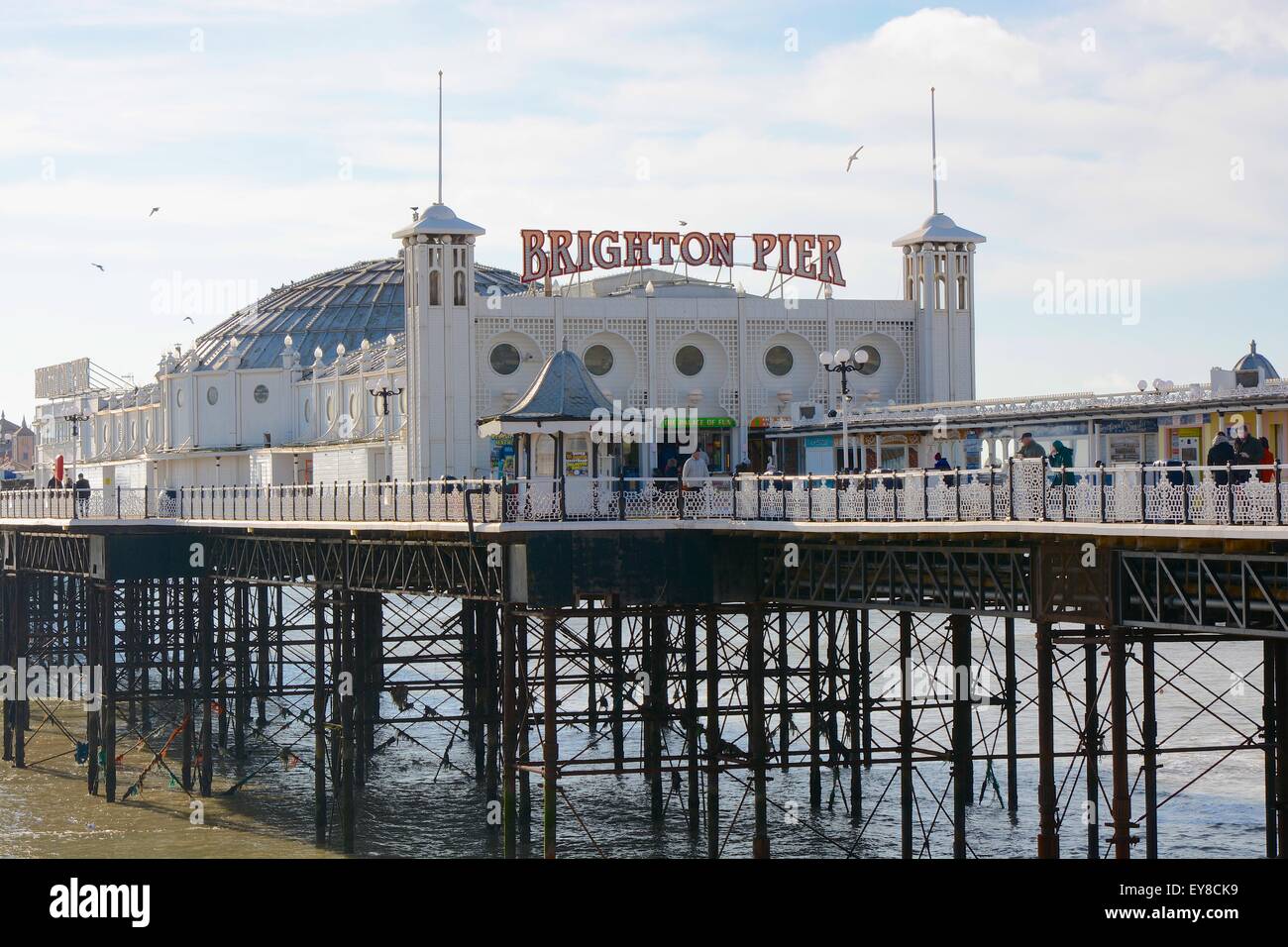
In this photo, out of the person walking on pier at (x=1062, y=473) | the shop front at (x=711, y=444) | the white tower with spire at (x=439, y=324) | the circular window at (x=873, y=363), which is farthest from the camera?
the circular window at (x=873, y=363)

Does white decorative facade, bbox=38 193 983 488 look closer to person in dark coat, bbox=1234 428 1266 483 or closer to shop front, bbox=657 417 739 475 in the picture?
shop front, bbox=657 417 739 475

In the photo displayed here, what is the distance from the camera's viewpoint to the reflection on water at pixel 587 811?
1886 inches

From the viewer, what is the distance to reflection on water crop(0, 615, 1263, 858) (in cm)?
4791

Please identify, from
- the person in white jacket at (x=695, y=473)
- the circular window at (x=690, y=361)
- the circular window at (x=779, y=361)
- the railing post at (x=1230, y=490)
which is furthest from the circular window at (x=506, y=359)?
the railing post at (x=1230, y=490)

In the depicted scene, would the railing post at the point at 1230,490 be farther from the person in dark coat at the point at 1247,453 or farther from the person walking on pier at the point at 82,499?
the person walking on pier at the point at 82,499

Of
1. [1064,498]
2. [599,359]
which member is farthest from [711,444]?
[1064,498]

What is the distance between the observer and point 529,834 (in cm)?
4772

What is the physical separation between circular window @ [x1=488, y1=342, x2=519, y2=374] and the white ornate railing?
29.8 feet

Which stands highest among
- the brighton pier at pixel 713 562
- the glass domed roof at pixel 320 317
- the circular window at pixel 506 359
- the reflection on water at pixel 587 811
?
the glass domed roof at pixel 320 317

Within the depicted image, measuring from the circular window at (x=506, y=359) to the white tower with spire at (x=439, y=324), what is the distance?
120 cm

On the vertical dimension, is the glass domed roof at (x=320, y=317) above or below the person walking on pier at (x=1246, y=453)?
above

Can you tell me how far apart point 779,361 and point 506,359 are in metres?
9.39
